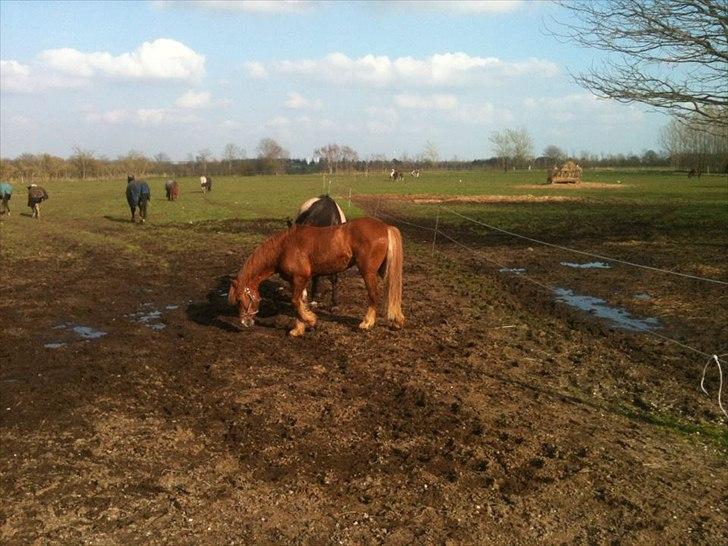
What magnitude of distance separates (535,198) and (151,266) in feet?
87.3

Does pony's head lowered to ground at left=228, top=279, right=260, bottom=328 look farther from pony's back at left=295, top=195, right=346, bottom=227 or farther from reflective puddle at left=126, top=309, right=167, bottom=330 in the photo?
pony's back at left=295, top=195, right=346, bottom=227

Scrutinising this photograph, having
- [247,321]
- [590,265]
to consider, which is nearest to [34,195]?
[247,321]

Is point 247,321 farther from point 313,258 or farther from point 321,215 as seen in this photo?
point 321,215

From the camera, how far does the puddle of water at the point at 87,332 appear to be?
7430 mm

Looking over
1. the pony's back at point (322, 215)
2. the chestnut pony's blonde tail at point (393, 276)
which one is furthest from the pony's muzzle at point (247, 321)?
the pony's back at point (322, 215)

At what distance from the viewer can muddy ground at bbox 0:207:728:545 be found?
11.2 feet

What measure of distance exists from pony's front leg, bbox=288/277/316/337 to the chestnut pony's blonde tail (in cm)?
100

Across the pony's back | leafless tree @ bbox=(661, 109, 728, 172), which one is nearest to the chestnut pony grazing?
the pony's back

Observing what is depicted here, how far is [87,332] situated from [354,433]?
4647 mm

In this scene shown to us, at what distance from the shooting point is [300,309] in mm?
7258

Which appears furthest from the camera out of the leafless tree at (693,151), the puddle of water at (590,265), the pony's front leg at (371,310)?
the leafless tree at (693,151)

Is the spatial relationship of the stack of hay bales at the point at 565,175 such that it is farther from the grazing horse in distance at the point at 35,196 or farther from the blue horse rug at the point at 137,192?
the grazing horse in distance at the point at 35,196

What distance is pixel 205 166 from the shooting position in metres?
103

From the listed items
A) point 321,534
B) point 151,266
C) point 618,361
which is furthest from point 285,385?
point 151,266
